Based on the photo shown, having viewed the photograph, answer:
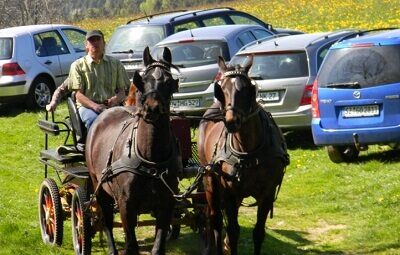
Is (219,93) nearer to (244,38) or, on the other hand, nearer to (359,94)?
(359,94)

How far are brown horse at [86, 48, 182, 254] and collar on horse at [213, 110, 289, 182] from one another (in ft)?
2.23

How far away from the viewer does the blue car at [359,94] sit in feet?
44.4

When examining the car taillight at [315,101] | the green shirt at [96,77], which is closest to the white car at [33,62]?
the car taillight at [315,101]

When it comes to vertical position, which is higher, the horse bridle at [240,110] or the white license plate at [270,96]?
the horse bridle at [240,110]

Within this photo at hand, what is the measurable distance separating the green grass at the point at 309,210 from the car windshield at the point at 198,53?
2104mm

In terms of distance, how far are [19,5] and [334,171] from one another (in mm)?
22985

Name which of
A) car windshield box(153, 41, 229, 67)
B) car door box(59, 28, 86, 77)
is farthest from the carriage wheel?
car door box(59, 28, 86, 77)

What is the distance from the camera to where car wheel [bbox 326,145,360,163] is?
48.5 feet

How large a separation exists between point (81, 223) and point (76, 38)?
1503cm

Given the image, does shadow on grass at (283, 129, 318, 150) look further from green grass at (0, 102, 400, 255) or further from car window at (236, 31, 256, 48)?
car window at (236, 31, 256, 48)

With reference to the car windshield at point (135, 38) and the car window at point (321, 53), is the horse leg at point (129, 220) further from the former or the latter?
the car windshield at point (135, 38)

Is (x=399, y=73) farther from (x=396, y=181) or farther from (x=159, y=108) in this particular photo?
(x=159, y=108)

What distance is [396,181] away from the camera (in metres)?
12.9

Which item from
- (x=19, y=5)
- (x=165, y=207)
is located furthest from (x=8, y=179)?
(x=19, y=5)
